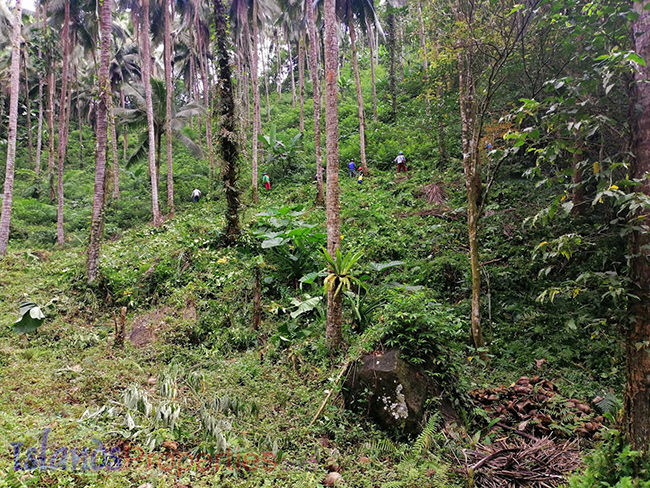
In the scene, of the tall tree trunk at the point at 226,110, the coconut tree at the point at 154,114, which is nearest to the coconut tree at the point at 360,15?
the tall tree trunk at the point at 226,110

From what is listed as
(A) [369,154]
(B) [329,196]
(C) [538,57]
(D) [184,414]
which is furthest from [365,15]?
(D) [184,414]

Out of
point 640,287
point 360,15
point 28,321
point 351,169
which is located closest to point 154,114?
point 351,169

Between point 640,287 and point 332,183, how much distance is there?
437 centimetres

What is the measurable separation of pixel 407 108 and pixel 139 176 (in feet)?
54.4

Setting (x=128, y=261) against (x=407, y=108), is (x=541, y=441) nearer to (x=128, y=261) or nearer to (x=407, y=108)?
(x=128, y=261)

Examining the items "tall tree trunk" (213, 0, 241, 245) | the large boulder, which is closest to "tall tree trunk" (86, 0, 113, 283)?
"tall tree trunk" (213, 0, 241, 245)

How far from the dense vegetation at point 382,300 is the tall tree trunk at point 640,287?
2cm

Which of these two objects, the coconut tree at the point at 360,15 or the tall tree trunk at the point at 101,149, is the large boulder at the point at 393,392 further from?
the coconut tree at the point at 360,15

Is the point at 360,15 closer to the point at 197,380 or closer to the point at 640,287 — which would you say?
the point at 197,380

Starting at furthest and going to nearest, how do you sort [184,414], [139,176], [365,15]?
1. [139,176]
2. [365,15]
3. [184,414]

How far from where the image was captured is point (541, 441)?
4.20m

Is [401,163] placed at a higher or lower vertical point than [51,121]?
lower

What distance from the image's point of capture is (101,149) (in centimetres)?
912

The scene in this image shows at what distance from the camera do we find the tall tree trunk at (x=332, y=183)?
606cm
